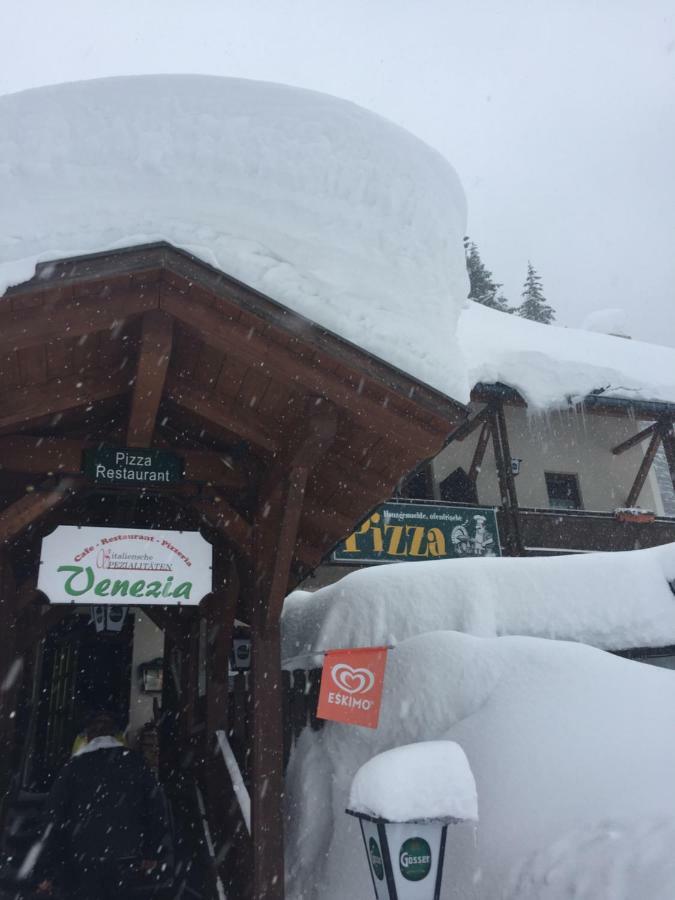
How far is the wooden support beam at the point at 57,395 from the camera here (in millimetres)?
4430

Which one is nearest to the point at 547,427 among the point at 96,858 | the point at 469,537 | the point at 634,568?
the point at 469,537

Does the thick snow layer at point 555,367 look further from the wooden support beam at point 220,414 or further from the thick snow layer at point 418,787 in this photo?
the thick snow layer at point 418,787

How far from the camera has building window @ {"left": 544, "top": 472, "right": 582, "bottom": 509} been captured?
14.7 m

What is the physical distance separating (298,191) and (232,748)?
4.71 m

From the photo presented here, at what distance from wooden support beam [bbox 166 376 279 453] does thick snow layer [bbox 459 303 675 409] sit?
738 cm

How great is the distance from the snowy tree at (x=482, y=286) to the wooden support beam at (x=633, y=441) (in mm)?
14264

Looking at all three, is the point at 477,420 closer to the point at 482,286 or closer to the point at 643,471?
the point at 643,471

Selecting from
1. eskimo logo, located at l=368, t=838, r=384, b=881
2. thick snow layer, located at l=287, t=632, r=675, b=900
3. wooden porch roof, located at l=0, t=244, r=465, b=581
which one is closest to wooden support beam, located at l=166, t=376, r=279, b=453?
wooden porch roof, located at l=0, t=244, r=465, b=581

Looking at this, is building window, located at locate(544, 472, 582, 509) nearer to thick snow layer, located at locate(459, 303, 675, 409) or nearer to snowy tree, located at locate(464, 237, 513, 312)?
thick snow layer, located at locate(459, 303, 675, 409)

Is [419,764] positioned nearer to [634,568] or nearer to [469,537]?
[634,568]

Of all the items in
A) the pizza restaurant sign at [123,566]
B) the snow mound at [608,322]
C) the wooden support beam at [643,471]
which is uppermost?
the snow mound at [608,322]

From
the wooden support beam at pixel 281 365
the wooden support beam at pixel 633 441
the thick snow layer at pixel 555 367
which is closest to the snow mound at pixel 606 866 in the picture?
the wooden support beam at pixel 281 365

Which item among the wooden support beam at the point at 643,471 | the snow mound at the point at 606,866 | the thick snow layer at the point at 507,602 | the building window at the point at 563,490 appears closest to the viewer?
the snow mound at the point at 606,866

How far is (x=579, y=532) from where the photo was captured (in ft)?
39.0
